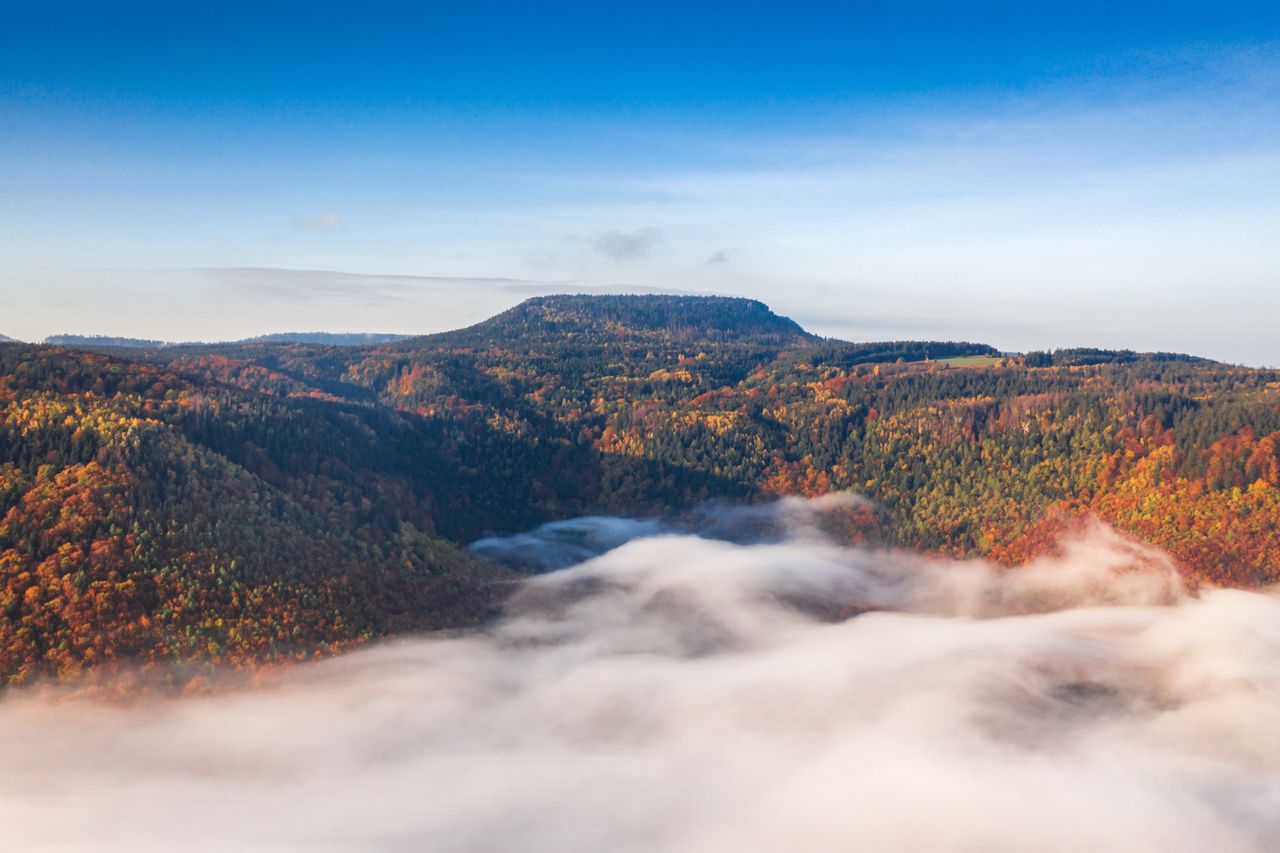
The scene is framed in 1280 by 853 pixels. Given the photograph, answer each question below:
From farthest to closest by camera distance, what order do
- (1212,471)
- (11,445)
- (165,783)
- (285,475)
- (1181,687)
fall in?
(1212,471), (285,475), (1181,687), (11,445), (165,783)

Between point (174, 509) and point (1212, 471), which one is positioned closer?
point (174, 509)

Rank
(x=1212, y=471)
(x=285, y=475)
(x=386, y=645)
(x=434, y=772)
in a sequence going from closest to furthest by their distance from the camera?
1. (x=434, y=772)
2. (x=386, y=645)
3. (x=285, y=475)
4. (x=1212, y=471)

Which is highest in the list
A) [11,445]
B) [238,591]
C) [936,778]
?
[11,445]

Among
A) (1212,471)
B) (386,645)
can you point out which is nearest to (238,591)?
(386,645)

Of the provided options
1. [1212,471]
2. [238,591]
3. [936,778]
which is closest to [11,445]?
[238,591]

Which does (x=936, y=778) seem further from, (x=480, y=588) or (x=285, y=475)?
(x=285, y=475)

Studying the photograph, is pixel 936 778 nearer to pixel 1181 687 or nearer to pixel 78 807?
pixel 1181 687

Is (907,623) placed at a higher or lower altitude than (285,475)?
lower

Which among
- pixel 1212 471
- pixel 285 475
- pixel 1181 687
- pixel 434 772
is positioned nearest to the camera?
pixel 434 772

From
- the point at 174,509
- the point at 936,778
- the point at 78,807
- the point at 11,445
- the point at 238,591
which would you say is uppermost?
the point at 11,445
